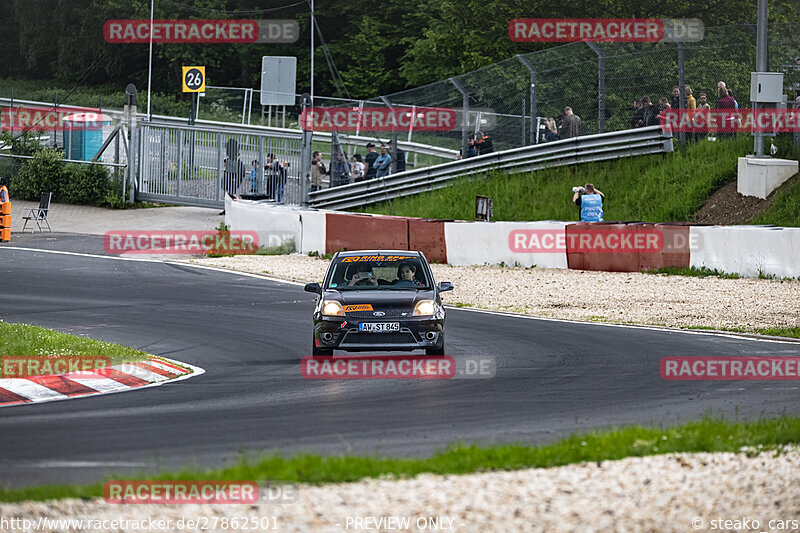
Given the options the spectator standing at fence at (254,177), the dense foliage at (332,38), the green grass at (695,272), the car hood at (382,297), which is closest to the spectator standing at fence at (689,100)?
the green grass at (695,272)

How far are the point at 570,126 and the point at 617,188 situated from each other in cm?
203

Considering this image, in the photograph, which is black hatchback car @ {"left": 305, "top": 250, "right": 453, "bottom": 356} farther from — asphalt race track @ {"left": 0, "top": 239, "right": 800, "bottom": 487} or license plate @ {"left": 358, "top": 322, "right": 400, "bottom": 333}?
asphalt race track @ {"left": 0, "top": 239, "right": 800, "bottom": 487}

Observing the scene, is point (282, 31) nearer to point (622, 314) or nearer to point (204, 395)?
point (622, 314)

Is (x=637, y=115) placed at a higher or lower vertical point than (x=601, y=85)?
lower

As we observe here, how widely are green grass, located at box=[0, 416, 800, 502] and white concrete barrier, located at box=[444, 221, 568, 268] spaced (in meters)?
13.8

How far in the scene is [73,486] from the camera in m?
7.51

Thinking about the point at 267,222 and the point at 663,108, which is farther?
the point at 267,222

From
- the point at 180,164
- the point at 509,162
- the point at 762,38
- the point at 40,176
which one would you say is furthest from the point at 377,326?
the point at 40,176

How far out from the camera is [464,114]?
2938cm

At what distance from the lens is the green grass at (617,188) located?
86.8 feet

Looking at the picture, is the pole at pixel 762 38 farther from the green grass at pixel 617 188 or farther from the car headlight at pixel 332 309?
the car headlight at pixel 332 309

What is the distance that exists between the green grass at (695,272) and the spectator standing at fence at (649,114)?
6.50 m

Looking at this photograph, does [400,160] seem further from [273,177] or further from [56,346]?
[56,346]

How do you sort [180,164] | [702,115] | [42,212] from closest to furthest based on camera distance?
1. [702,115]
2. [42,212]
3. [180,164]
